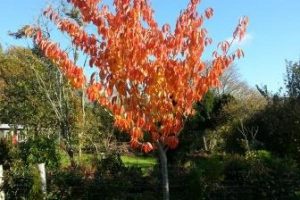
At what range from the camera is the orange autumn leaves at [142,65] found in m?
8.11

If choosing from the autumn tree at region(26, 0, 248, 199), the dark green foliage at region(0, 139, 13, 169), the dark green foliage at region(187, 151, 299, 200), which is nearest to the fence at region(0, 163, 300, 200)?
the dark green foliage at region(187, 151, 299, 200)

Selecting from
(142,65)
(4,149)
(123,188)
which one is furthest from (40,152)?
(142,65)

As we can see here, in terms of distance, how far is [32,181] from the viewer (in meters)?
10.7

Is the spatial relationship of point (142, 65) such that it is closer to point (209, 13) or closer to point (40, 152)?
point (209, 13)

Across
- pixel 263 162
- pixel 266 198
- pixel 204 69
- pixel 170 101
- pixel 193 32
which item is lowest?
pixel 266 198

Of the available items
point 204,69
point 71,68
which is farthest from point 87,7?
point 204,69

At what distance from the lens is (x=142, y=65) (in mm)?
8141

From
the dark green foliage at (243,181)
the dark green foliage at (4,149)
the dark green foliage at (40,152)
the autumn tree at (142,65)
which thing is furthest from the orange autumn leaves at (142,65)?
the dark green foliage at (4,149)

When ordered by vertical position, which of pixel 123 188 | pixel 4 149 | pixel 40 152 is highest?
Result: pixel 4 149

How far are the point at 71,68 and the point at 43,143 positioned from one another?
8.81m

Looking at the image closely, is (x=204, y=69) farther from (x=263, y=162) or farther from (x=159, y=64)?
(x=263, y=162)

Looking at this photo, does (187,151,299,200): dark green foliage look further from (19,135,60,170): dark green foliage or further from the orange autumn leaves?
(19,135,60,170): dark green foliage

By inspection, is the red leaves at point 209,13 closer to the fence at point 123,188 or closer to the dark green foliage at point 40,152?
the fence at point 123,188

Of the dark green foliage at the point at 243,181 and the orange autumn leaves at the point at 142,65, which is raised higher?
the orange autumn leaves at the point at 142,65
